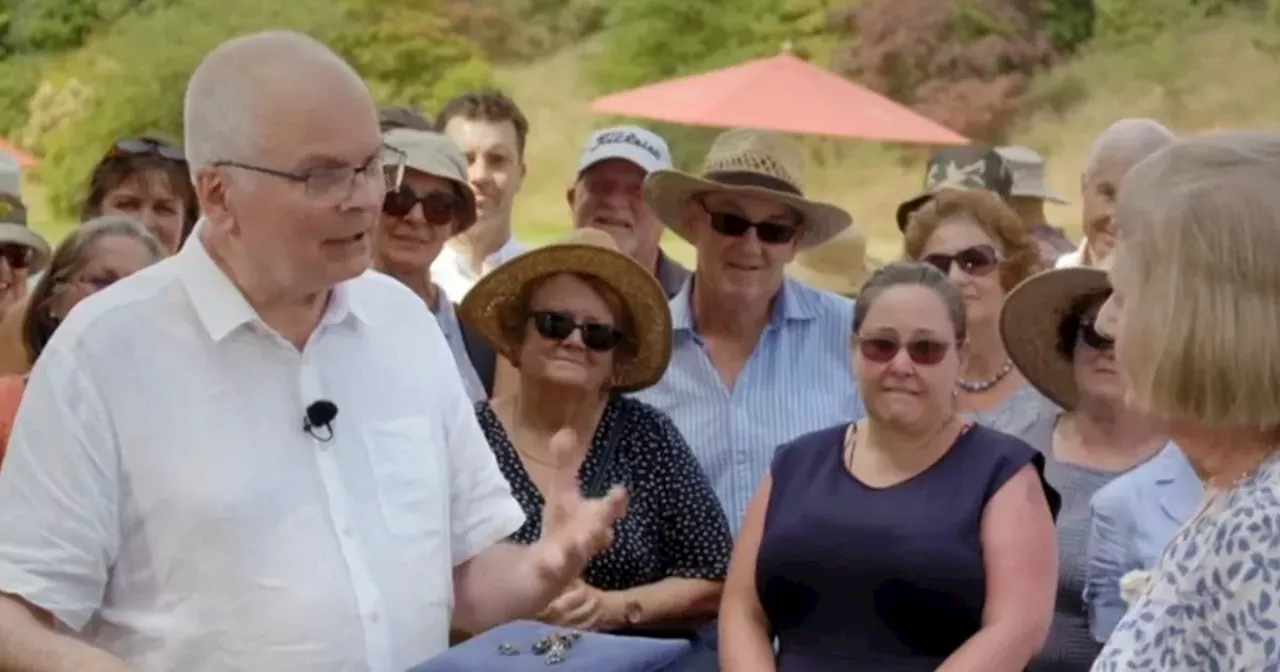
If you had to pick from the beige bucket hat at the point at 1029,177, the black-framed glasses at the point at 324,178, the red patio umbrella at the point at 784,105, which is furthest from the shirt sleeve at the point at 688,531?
the red patio umbrella at the point at 784,105

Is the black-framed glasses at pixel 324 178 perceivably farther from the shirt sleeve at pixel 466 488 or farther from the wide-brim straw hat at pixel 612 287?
the wide-brim straw hat at pixel 612 287

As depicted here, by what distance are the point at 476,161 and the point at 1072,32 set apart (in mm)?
3209

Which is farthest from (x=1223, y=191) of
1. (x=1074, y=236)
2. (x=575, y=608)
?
(x=1074, y=236)

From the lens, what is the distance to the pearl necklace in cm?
348

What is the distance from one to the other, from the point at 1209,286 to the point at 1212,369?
72 millimetres

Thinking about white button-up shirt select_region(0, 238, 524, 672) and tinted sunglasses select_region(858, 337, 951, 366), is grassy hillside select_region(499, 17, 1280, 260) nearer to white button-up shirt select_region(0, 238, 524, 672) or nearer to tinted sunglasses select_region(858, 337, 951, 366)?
tinted sunglasses select_region(858, 337, 951, 366)

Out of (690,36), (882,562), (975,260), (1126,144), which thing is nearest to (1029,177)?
(690,36)

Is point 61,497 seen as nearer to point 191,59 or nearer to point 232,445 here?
point 232,445

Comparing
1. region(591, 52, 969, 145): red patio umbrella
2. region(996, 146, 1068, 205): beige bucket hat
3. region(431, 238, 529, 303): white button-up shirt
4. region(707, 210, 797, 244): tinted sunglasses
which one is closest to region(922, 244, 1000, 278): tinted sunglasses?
region(707, 210, 797, 244): tinted sunglasses

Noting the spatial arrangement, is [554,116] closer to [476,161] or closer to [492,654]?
[476,161]

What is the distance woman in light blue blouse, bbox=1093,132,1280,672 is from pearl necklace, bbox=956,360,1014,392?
2097 mm

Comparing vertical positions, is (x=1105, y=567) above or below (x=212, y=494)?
below

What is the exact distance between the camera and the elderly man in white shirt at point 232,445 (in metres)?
1.75

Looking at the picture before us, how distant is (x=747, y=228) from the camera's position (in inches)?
Answer: 135
